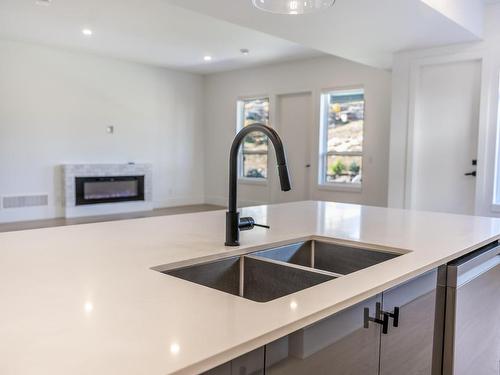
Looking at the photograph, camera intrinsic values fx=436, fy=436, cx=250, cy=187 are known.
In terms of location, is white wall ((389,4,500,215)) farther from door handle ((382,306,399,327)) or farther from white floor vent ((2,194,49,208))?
white floor vent ((2,194,49,208))

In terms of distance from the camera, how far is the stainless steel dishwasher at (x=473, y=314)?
1.45m

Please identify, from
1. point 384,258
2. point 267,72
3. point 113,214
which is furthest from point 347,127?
point 384,258

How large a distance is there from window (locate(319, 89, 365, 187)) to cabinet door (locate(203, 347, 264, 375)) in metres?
6.50

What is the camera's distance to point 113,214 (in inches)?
299

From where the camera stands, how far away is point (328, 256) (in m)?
1.73

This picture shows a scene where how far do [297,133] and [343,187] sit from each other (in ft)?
4.46

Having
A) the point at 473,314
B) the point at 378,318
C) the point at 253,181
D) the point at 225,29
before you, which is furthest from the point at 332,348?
the point at 253,181

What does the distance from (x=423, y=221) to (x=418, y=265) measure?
0.89 m

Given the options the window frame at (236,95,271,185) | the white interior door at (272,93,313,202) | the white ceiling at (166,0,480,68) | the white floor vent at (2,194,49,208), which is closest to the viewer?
the white ceiling at (166,0,480,68)

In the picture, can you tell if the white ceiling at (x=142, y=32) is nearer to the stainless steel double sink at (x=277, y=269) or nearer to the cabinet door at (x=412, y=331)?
the stainless steel double sink at (x=277, y=269)

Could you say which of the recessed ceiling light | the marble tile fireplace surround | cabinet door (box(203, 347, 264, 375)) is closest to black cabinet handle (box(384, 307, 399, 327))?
cabinet door (box(203, 347, 264, 375))

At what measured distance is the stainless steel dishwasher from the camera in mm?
1451

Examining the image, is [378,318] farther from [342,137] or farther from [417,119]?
[342,137]

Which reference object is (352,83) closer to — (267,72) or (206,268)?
(267,72)
